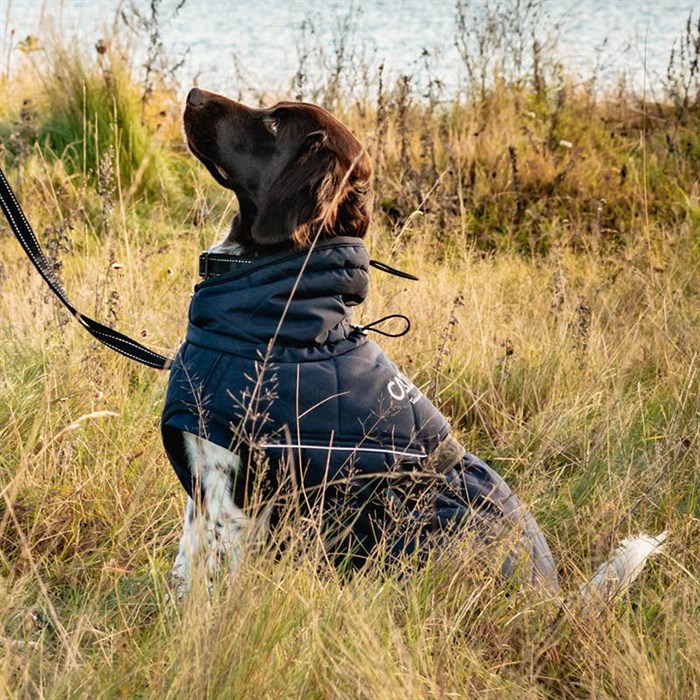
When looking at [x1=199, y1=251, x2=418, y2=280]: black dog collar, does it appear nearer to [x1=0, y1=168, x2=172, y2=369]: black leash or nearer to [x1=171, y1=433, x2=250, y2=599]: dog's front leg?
[x1=0, y1=168, x2=172, y2=369]: black leash

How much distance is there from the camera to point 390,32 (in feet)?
35.3

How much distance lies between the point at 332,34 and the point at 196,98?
16.4 ft

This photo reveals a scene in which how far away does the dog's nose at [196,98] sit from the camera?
258cm

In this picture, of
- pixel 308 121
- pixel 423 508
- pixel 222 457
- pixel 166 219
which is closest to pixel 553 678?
pixel 423 508

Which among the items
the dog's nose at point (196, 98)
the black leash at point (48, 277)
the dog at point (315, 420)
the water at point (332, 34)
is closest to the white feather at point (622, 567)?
the dog at point (315, 420)

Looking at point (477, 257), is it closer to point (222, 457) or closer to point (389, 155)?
point (389, 155)

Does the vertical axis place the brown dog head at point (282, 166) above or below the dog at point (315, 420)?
above

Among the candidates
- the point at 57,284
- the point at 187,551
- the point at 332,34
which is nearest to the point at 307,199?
the point at 57,284

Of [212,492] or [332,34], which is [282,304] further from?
[332,34]

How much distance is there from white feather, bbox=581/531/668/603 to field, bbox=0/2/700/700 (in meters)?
0.05

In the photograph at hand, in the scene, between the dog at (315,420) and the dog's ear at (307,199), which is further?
the dog's ear at (307,199)

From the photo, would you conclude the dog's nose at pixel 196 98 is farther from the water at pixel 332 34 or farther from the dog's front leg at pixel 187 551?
the water at pixel 332 34

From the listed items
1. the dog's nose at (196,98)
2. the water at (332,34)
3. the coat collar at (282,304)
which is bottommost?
the coat collar at (282,304)

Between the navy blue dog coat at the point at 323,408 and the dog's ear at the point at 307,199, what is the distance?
0.13 metres
